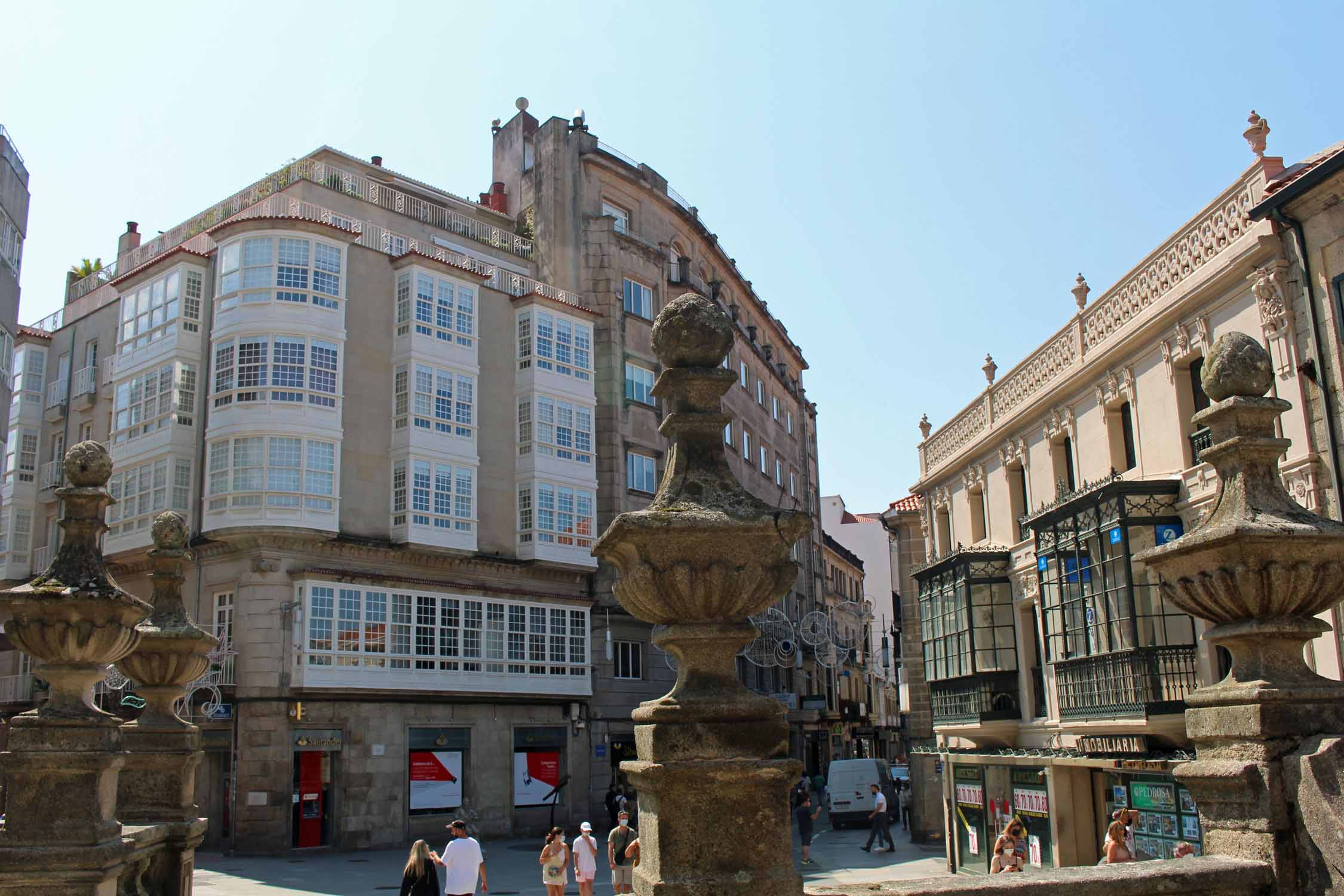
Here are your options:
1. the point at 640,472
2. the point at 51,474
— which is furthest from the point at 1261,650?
the point at 51,474

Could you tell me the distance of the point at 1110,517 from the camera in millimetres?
17938

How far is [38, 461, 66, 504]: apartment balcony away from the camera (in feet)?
120

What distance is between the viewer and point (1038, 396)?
72.1ft

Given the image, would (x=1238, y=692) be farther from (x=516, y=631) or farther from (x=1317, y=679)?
(x=516, y=631)

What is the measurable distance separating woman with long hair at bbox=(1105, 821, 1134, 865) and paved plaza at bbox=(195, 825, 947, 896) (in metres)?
6.84

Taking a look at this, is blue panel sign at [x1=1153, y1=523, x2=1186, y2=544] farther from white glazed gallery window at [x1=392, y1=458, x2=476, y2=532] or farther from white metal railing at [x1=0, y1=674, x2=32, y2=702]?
white metal railing at [x1=0, y1=674, x2=32, y2=702]

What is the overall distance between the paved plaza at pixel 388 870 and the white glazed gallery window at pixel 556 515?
9.10 metres

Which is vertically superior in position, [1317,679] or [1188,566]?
[1188,566]

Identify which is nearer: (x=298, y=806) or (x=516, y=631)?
(x=298, y=806)

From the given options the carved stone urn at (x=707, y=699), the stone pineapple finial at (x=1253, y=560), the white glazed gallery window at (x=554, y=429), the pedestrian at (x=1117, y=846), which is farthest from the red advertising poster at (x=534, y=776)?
the carved stone urn at (x=707, y=699)

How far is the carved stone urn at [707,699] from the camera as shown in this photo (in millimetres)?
4508

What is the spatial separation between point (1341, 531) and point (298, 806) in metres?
27.3

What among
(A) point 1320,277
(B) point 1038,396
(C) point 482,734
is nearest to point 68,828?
(A) point 1320,277

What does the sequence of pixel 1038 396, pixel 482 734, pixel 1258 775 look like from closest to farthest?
pixel 1258 775 < pixel 1038 396 < pixel 482 734
